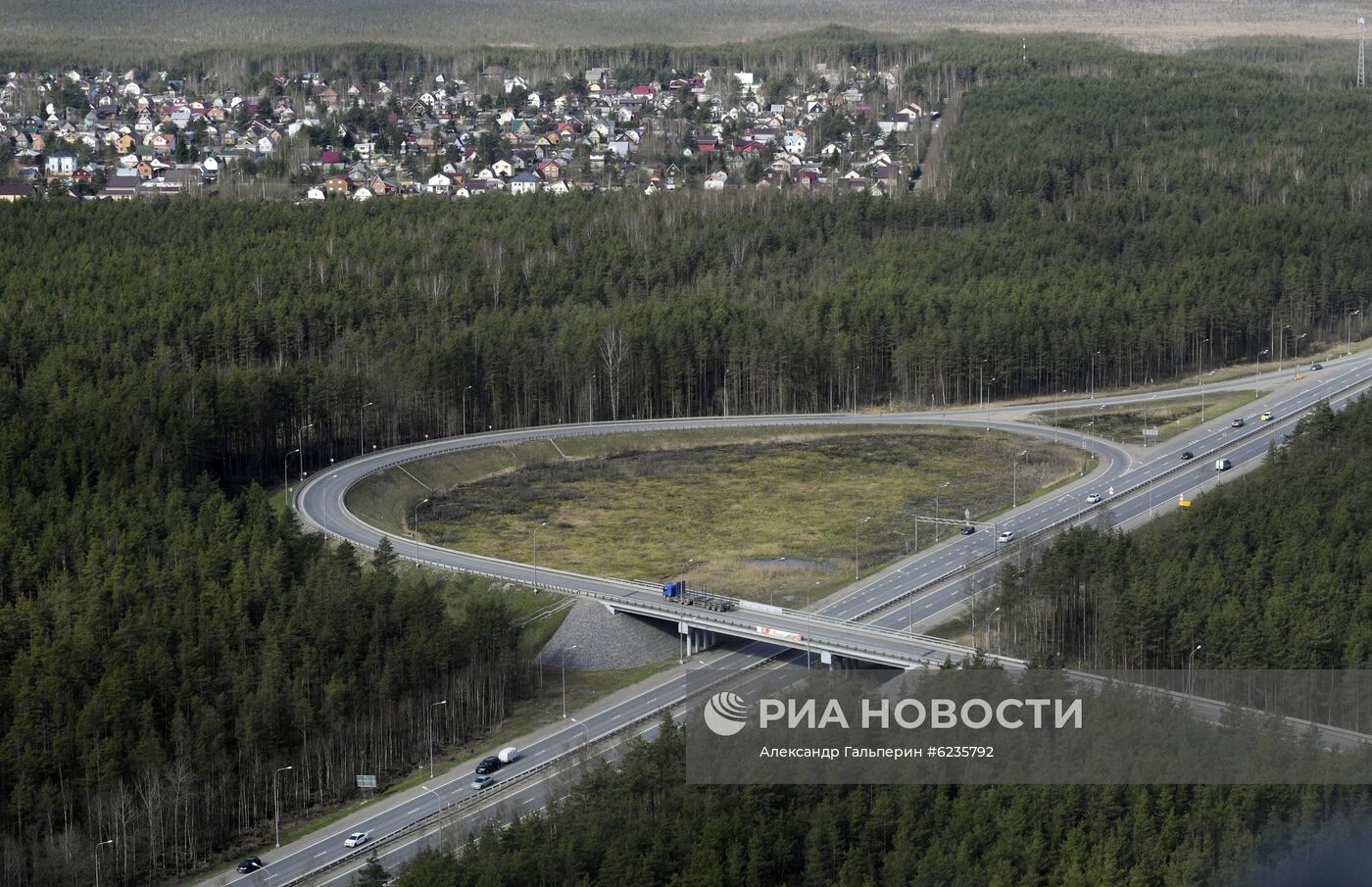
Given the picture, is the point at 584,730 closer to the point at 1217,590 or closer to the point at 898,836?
the point at 898,836

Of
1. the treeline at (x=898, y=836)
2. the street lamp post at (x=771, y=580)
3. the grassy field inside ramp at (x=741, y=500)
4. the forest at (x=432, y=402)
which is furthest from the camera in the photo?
the grassy field inside ramp at (x=741, y=500)

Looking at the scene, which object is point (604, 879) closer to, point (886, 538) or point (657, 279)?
point (886, 538)

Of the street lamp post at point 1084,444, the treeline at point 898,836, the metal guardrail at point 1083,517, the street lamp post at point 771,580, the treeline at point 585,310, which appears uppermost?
the treeline at point 585,310

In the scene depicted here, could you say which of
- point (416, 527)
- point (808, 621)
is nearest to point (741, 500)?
point (416, 527)

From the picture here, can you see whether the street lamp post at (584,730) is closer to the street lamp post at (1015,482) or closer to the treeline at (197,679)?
the treeline at (197,679)
